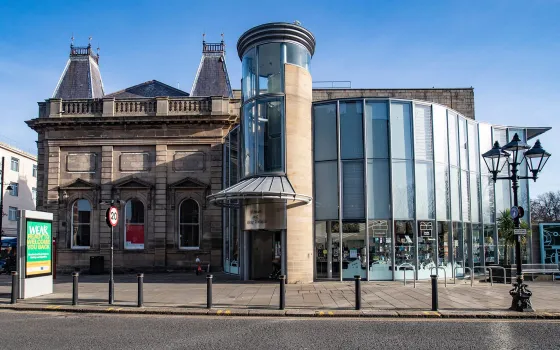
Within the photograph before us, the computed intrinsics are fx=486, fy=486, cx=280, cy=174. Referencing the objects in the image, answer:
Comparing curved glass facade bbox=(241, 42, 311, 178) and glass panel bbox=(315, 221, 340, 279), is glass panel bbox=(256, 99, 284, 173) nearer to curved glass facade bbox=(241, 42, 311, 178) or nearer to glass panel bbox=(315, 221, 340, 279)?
curved glass facade bbox=(241, 42, 311, 178)

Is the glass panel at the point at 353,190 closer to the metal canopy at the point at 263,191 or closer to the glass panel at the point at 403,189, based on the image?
the glass panel at the point at 403,189

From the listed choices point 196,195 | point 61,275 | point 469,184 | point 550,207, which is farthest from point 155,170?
point 550,207

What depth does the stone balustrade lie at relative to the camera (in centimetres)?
2844

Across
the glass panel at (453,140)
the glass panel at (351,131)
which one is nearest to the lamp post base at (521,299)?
the glass panel at (351,131)

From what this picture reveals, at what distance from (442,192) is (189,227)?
1441cm

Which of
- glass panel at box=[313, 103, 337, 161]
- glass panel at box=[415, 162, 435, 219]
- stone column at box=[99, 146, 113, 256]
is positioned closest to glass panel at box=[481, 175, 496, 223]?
glass panel at box=[415, 162, 435, 219]

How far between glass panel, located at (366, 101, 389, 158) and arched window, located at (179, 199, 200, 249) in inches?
470

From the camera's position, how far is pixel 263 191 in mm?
18469

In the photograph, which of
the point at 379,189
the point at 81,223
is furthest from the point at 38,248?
the point at 379,189

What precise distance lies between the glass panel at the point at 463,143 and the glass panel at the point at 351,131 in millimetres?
5589

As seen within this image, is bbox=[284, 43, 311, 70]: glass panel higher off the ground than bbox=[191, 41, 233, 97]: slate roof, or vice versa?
bbox=[191, 41, 233, 97]: slate roof

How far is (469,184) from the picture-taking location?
23.6 m

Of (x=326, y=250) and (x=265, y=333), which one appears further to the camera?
(x=326, y=250)

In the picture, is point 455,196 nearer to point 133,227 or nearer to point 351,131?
point 351,131
